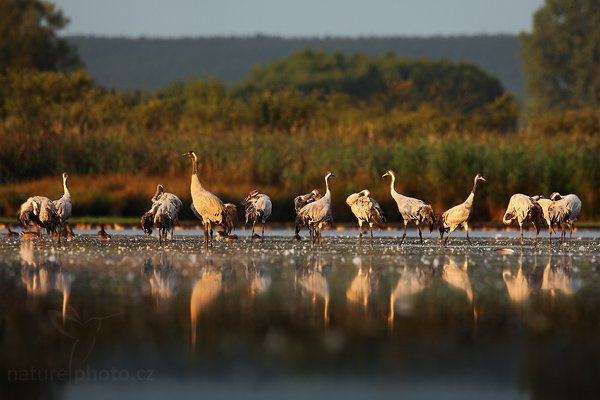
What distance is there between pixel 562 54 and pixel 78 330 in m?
88.0

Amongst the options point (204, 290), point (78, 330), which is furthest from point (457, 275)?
point (78, 330)

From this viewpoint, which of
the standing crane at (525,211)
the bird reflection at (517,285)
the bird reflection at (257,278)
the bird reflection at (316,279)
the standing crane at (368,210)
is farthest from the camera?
the standing crane at (368,210)

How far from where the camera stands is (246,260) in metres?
17.7

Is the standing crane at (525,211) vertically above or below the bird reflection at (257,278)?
above

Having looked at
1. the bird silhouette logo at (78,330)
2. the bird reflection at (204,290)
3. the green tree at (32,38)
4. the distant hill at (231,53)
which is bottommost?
the bird silhouette logo at (78,330)

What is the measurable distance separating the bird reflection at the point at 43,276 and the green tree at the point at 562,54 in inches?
3046

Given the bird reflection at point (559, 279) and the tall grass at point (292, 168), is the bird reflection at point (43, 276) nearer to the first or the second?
the bird reflection at point (559, 279)

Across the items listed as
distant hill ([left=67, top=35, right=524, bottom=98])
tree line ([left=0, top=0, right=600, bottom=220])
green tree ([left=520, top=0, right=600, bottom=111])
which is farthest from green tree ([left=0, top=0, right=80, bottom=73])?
distant hill ([left=67, top=35, right=524, bottom=98])

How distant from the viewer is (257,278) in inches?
578

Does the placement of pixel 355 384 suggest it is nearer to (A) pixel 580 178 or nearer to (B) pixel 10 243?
(B) pixel 10 243

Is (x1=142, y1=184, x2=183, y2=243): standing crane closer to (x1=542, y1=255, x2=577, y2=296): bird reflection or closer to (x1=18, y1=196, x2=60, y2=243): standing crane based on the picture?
(x1=18, y1=196, x2=60, y2=243): standing crane

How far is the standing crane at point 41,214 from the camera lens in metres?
21.3

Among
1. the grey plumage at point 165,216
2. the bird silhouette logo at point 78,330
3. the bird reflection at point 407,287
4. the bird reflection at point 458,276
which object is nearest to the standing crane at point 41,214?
the grey plumage at point 165,216

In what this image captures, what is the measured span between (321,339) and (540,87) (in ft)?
287
